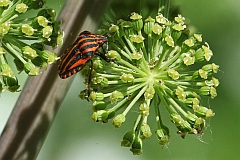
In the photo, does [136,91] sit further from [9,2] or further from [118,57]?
[9,2]

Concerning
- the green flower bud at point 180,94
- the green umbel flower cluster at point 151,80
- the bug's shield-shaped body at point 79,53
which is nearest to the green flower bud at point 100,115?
the green umbel flower cluster at point 151,80

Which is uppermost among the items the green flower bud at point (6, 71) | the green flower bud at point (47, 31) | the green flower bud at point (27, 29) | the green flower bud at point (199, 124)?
the green flower bud at point (47, 31)

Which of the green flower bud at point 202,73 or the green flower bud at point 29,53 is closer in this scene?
the green flower bud at point 29,53

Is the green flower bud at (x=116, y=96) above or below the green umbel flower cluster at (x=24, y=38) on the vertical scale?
below

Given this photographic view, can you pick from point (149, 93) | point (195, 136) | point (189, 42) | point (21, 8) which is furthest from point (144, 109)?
point (195, 136)

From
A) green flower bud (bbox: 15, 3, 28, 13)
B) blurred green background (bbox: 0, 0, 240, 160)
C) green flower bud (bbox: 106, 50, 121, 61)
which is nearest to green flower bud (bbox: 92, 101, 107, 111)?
green flower bud (bbox: 106, 50, 121, 61)

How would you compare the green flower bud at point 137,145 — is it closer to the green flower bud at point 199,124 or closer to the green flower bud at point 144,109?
the green flower bud at point 144,109
